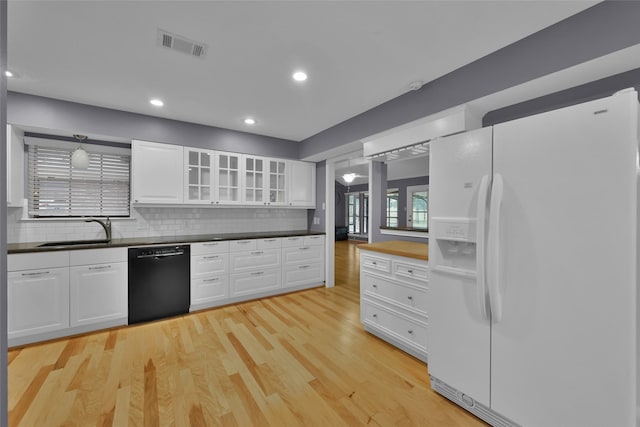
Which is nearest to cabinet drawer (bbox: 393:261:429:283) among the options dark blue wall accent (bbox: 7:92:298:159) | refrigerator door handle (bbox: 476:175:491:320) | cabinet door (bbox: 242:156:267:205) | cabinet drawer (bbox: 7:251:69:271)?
refrigerator door handle (bbox: 476:175:491:320)

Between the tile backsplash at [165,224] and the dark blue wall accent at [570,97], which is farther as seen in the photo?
the tile backsplash at [165,224]

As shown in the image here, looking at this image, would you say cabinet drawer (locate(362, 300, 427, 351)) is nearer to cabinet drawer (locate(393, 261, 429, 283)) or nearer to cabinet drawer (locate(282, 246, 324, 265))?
cabinet drawer (locate(393, 261, 429, 283))

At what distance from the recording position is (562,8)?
1.51 m

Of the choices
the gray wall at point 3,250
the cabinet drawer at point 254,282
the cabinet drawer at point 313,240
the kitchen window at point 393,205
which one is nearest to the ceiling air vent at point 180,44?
the gray wall at point 3,250

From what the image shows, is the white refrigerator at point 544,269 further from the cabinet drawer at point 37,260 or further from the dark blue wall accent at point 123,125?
the cabinet drawer at point 37,260

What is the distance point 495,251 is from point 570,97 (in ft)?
4.80

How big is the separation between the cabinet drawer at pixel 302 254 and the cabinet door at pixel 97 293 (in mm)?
2071

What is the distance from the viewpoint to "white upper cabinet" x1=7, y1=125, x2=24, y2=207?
8.52 feet

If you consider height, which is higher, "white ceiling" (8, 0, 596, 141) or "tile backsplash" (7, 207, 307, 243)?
"white ceiling" (8, 0, 596, 141)

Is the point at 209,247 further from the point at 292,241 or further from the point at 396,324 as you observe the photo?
the point at 396,324

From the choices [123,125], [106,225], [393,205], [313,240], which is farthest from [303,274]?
[393,205]

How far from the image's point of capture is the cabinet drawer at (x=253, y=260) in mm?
3573

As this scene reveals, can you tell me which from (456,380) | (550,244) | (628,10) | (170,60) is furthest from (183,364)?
(628,10)

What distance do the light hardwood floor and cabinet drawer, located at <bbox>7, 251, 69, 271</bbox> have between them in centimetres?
77
